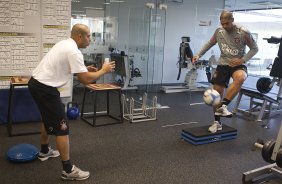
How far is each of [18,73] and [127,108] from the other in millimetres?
1947

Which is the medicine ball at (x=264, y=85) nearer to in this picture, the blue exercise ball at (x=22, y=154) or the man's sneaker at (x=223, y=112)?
the man's sneaker at (x=223, y=112)

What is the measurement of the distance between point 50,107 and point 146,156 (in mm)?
1349

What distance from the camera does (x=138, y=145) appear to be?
12.0ft

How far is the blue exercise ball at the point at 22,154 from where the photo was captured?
2896 millimetres

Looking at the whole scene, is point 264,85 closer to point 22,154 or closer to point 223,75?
point 223,75


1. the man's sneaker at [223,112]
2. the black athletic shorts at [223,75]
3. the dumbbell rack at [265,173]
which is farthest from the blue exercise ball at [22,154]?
the black athletic shorts at [223,75]

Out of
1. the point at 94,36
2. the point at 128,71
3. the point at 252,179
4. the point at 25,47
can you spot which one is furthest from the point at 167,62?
Result: the point at 252,179

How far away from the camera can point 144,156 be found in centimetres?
333

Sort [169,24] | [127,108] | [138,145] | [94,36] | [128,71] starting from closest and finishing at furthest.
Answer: [138,145]
[127,108]
[94,36]
[128,71]
[169,24]

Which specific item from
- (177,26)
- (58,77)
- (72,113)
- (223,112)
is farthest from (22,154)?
(177,26)

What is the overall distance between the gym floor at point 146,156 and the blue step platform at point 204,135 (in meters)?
0.08

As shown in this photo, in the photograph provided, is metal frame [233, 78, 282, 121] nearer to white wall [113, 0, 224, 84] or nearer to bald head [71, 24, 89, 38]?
white wall [113, 0, 224, 84]

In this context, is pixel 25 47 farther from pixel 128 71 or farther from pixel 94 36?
pixel 128 71

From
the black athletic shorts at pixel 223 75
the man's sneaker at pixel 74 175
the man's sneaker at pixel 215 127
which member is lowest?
the man's sneaker at pixel 74 175
